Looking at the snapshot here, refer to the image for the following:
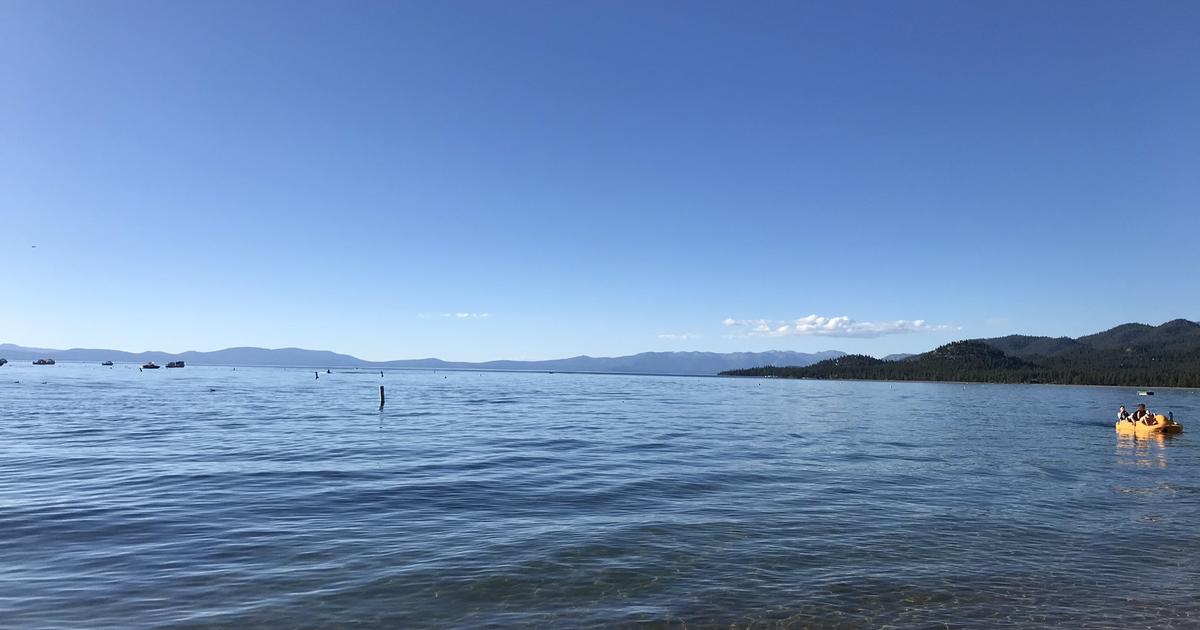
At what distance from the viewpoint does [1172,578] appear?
13961 millimetres

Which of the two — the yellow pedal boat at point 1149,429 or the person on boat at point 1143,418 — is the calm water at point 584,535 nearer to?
the yellow pedal boat at point 1149,429

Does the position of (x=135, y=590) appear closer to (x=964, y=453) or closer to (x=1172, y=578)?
(x=1172, y=578)

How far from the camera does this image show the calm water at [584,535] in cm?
1208

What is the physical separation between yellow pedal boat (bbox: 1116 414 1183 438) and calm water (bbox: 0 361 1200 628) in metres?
13.9

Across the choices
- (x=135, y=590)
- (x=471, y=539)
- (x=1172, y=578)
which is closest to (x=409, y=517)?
(x=471, y=539)

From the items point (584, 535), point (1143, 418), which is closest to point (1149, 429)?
point (1143, 418)

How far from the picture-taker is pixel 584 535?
17.2 m

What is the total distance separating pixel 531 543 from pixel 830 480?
579 inches

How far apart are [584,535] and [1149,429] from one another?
50.7 meters

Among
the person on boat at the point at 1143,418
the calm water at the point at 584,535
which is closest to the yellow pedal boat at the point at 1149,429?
the person on boat at the point at 1143,418

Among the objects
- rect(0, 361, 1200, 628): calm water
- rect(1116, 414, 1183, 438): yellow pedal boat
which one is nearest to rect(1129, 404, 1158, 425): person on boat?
rect(1116, 414, 1183, 438): yellow pedal boat

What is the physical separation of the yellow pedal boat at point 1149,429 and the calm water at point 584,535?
13851 millimetres

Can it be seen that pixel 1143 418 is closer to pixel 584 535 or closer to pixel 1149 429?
pixel 1149 429

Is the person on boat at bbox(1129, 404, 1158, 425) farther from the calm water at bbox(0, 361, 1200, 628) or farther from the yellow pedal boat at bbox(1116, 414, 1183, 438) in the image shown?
the calm water at bbox(0, 361, 1200, 628)
